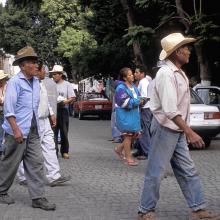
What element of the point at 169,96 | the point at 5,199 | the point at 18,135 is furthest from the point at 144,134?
the point at 169,96

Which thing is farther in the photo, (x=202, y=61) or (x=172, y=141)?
(x=202, y=61)

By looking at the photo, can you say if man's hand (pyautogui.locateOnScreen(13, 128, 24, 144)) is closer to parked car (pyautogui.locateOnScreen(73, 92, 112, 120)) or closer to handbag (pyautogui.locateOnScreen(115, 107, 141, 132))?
handbag (pyautogui.locateOnScreen(115, 107, 141, 132))

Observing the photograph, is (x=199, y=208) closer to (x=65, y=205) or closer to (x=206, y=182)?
(x=65, y=205)

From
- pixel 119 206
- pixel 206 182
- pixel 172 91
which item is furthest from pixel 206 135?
pixel 172 91

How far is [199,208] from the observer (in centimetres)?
650

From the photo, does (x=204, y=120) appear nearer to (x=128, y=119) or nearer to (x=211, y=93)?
(x=211, y=93)

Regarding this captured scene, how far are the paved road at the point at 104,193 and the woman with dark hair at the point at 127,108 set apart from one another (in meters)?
0.56

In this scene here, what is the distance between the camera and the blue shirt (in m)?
7.39

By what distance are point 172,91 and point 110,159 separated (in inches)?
259

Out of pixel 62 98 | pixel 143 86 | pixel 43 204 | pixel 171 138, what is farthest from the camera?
pixel 143 86

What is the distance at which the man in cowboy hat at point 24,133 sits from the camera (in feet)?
24.2

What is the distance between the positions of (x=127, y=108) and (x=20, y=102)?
399 centimetres

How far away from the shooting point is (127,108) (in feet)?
36.8

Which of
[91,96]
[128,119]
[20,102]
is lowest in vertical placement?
[91,96]
